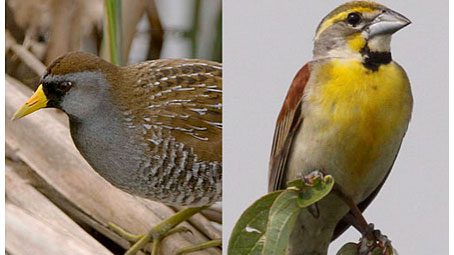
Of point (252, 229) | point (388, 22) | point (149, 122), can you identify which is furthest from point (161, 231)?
point (388, 22)

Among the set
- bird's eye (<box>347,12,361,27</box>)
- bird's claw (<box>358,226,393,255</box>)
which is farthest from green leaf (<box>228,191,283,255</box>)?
bird's eye (<box>347,12,361,27</box>)

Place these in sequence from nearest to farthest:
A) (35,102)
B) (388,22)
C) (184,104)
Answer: (388,22) < (184,104) < (35,102)

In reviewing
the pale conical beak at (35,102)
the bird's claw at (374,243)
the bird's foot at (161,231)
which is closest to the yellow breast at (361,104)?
the bird's claw at (374,243)

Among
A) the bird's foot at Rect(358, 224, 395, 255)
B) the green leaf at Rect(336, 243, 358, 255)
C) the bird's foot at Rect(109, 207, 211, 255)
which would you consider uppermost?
the bird's foot at Rect(358, 224, 395, 255)

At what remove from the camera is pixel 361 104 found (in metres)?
1.40

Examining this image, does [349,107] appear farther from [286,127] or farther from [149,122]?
[149,122]

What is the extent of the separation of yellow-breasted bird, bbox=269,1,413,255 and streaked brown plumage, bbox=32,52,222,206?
17 cm

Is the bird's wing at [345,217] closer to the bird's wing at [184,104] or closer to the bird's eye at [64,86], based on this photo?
the bird's wing at [184,104]

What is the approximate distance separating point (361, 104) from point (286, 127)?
0.10m

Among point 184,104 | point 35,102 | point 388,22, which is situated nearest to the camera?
point 388,22

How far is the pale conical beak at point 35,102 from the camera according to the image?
1724 mm

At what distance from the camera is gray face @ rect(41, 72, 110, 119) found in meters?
1.68

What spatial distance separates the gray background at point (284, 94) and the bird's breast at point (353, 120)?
2 centimetres

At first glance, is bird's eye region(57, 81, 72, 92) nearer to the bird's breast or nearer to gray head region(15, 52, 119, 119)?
gray head region(15, 52, 119, 119)
